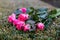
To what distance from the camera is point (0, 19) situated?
15.9ft

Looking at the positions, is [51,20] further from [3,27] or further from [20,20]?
[3,27]

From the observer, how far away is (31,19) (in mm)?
4504

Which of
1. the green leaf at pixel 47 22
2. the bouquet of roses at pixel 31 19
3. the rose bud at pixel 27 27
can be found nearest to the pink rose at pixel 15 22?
the bouquet of roses at pixel 31 19

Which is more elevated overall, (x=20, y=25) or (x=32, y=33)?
(x=20, y=25)

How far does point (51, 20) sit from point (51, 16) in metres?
0.11

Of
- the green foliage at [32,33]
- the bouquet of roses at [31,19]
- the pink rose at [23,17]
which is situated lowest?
the green foliage at [32,33]

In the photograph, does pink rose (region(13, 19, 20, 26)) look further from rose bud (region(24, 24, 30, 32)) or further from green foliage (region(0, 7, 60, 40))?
rose bud (region(24, 24, 30, 32))

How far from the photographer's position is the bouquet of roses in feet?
13.9

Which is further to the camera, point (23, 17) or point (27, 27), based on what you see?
point (23, 17)

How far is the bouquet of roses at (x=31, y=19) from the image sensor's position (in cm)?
423

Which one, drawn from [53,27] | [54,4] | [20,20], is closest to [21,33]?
[20,20]

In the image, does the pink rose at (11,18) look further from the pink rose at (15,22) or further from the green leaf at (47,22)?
the green leaf at (47,22)

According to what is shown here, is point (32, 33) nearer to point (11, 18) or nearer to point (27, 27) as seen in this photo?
point (27, 27)

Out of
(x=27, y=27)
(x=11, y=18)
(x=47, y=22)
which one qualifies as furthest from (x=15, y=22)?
(x=47, y=22)
